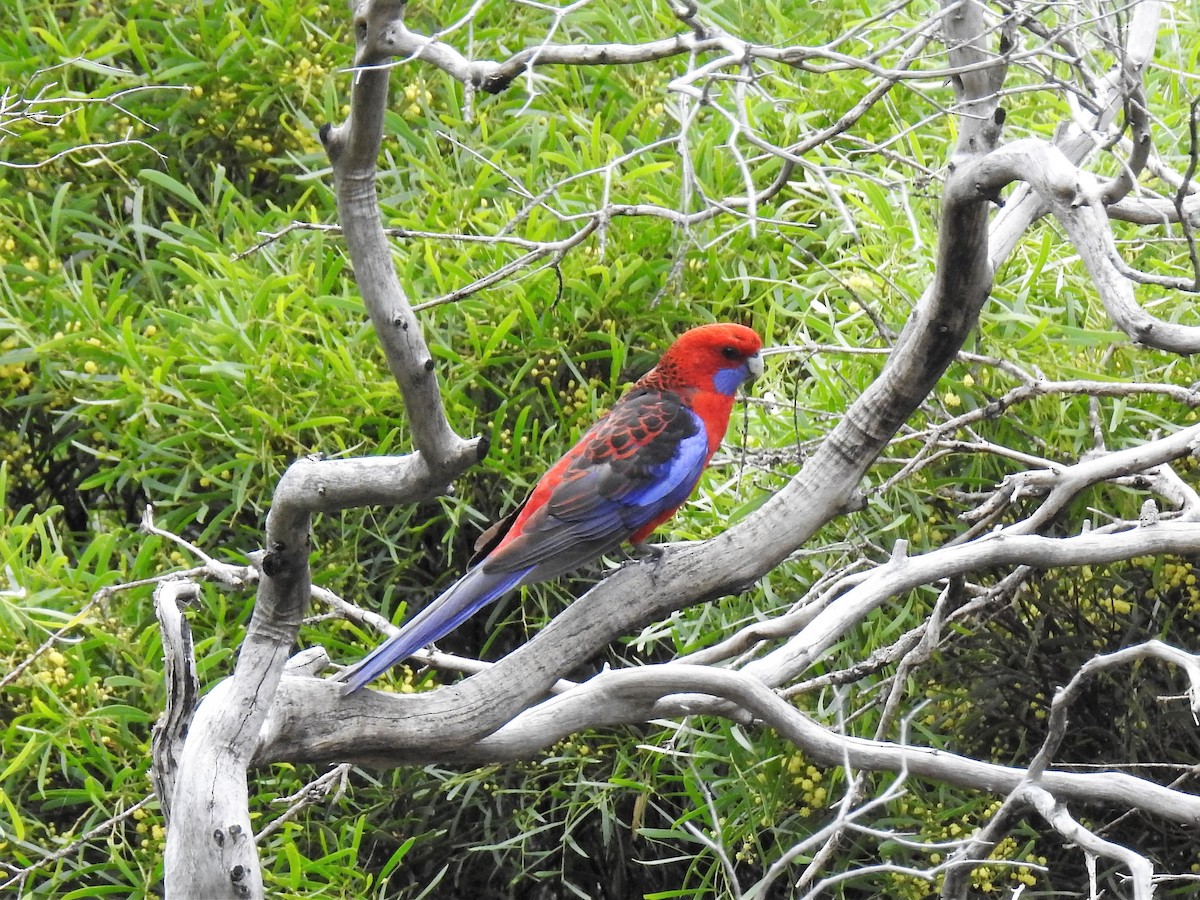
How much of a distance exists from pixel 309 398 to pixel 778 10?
66.9 inches

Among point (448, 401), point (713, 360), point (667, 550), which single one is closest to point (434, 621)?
point (667, 550)

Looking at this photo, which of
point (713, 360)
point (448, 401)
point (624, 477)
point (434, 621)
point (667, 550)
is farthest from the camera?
point (448, 401)

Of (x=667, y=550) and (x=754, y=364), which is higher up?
(x=754, y=364)

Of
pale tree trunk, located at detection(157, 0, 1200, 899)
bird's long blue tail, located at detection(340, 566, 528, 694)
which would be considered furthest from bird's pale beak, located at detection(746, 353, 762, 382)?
bird's long blue tail, located at detection(340, 566, 528, 694)

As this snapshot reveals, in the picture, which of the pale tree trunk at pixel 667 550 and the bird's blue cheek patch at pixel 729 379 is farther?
the bird's blue cheek patch at pixel 729 379

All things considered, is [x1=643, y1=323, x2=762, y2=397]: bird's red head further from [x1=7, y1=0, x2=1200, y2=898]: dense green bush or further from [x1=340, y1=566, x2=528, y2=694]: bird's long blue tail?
[x1=340, y1=566, x2=528, y2=694]: bird's long blue tail

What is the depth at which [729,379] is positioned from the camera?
268 centimetres

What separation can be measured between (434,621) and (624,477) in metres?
0.54

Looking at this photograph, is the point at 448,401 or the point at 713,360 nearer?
the point at 713,360

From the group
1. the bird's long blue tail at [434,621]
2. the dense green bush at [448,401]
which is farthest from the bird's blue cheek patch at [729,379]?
the bird's long blue tail at [434,621]

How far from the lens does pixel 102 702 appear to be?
9.33 feet

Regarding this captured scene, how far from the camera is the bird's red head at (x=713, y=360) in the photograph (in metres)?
2.63

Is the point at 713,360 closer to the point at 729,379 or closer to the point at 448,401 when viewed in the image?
the point at 729,379

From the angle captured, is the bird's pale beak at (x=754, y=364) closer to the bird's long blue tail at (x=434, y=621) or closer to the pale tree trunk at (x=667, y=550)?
the pale tree trunk at (x=667, y=550)
